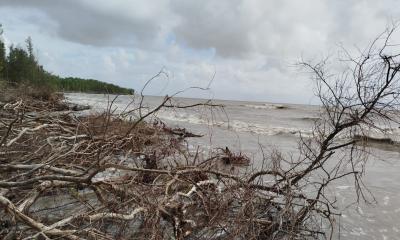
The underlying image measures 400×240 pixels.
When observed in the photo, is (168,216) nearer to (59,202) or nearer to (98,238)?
(98,238)

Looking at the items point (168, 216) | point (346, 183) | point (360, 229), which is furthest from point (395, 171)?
point (168, 216)

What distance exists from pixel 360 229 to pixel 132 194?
392 cm

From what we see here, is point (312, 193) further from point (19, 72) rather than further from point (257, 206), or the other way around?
point (19, 72)

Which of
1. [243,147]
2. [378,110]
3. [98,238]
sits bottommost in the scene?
[243,147]

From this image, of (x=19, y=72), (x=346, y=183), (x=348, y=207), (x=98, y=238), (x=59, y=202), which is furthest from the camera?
(x=19, y=72)

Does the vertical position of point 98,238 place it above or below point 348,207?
above

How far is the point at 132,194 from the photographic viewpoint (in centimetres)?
433

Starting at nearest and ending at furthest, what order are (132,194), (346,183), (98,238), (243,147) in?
(98,238)
(132,194)
(346,183)
(243,147)

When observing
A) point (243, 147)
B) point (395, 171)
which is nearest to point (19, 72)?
point (243, 147)

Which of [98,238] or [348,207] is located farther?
[348,207]

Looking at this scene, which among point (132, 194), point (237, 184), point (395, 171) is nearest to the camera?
point (132, 194)

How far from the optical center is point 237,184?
5191 mm

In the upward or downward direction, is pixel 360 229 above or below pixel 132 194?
below

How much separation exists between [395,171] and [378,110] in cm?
777
